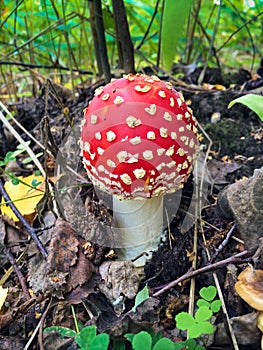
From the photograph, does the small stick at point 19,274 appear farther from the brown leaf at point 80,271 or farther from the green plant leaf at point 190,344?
the green plant leaf at point 190,344

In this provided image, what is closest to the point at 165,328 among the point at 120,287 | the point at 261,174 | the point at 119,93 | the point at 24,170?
the point at 120,287

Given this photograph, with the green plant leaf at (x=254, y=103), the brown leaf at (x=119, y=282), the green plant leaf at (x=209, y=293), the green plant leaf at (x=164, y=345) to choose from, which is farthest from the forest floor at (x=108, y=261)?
the green plant leaf at (x=254, y=103)

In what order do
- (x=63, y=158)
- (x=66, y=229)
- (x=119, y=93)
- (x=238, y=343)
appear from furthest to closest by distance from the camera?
(x=63, y=158)
(x=66, y=229)
(x=119, y=93)
(x=238, y=343)

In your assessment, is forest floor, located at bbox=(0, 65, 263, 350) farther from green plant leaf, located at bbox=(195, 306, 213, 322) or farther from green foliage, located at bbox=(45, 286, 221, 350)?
green plant leaf, located at bbox=(195, 306, 213, 322)

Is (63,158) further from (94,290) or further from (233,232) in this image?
(233,232)

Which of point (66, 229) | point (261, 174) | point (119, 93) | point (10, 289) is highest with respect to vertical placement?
point (119, 93)

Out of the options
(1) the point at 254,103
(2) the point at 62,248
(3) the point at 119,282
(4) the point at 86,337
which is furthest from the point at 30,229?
(1) the point at 254,103

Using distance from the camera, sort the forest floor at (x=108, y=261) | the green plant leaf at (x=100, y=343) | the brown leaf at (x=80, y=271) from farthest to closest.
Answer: the brown leaf at (x=80, y=271) → the forest floor at (x=108, y=261) → the green plant leaf at (x=100, y=343)
